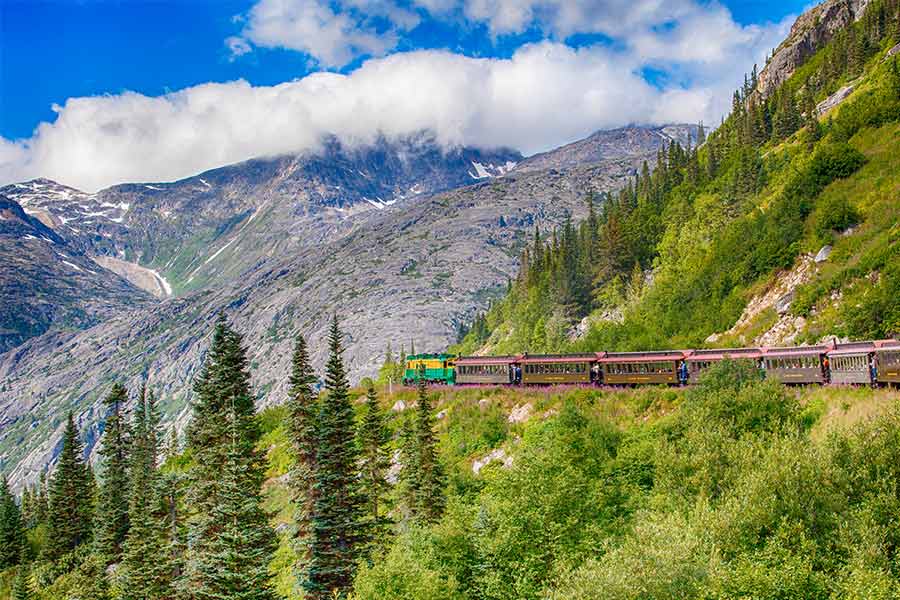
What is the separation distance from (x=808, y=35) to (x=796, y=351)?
127171mm

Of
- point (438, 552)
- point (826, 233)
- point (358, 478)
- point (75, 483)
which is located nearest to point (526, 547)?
point (438, 552)

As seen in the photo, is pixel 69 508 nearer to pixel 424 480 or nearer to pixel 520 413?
pixel 424 480

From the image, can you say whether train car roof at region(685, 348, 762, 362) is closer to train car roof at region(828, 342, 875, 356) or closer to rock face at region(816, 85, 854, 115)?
train car roof at region(828, 342, 875, 356)

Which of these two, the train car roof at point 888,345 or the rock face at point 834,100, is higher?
the rock face at point 834,100

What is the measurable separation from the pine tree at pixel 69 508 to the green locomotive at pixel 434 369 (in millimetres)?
40598

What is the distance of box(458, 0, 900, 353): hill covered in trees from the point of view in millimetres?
66750

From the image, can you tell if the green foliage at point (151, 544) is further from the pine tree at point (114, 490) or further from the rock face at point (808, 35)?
the rock face at point (808, 35)

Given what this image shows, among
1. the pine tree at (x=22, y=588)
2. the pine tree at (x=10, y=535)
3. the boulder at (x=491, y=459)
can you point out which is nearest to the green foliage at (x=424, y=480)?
the boulder at (x=491, y=459)

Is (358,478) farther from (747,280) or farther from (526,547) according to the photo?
(747,280)

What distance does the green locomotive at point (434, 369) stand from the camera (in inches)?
3179

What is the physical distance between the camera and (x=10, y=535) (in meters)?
82.2

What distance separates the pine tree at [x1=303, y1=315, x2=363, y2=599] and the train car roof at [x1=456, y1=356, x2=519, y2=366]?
25890 millimetres

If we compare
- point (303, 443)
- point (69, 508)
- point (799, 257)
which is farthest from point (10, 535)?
point (799, 257)

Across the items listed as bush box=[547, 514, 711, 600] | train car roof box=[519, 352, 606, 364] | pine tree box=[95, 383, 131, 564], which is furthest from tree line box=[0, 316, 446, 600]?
bush box=[547, 514, 711, 600]
